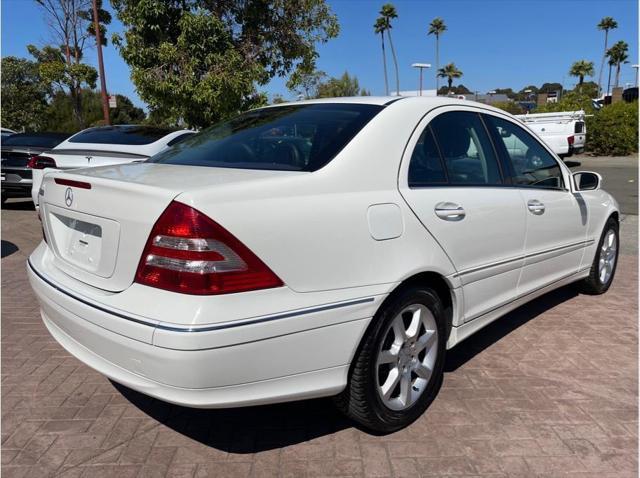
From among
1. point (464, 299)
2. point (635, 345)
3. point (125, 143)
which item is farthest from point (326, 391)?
point (125, 143)

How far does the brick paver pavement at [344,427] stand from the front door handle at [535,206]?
956mm

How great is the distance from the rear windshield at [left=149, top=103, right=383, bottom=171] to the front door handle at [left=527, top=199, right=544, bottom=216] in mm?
1303

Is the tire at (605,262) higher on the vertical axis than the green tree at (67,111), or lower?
lower

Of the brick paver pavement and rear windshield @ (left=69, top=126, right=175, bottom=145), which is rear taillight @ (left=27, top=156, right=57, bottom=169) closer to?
rear windshield @ (left=69, top=126, right=175, bottom=145)

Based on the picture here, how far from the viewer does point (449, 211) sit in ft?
9.02

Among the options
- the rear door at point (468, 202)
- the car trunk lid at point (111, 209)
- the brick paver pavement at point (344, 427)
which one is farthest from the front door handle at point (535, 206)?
the car trunk lid at point (111, 209)

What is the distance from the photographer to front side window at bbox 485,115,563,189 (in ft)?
11.5

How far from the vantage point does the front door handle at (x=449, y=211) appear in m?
2.70

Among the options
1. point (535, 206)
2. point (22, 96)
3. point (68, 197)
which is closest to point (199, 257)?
point (68, 197)

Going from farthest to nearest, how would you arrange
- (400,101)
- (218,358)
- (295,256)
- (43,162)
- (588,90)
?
(588,90), (43,162), (400,101), (295,256), (218,358)

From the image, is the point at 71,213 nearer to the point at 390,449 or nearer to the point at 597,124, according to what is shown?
the point at 390,449

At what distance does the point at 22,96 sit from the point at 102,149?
33.0 metres

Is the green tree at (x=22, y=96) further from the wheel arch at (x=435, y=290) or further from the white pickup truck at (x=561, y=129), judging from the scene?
the wheel arch at (x=435, y=290)

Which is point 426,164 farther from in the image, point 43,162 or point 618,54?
point 618,54
